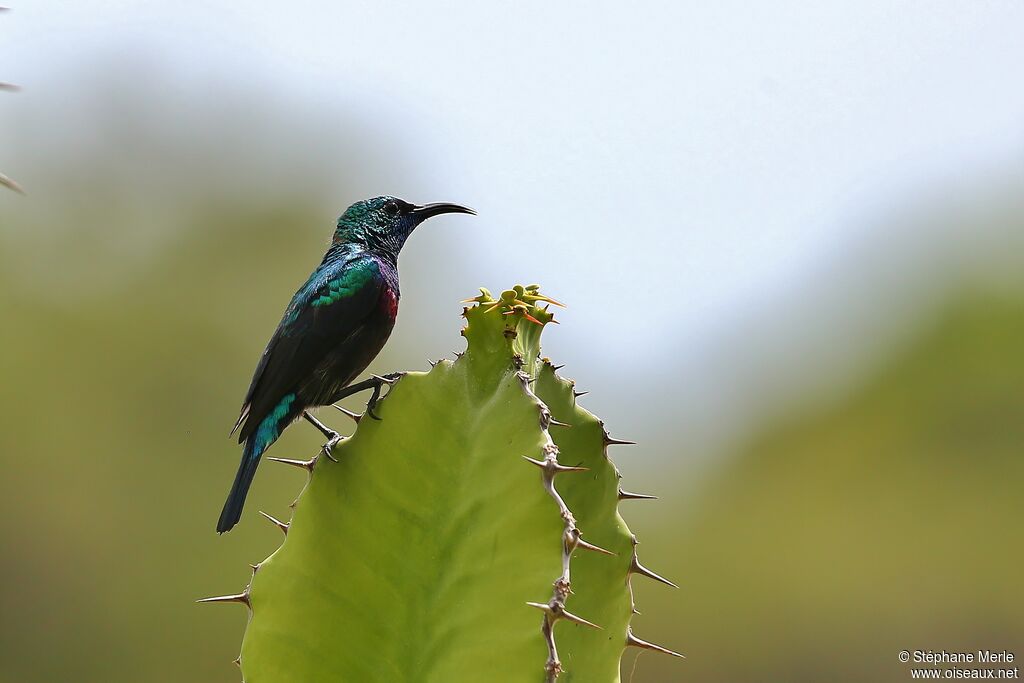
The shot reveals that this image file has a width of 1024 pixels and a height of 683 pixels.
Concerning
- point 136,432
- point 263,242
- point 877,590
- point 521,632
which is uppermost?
point 263,242

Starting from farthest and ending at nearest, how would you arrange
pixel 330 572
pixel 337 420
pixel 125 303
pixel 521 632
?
pixel 125 303
pixel 337 420
pixel 330 572
pixel 521 632

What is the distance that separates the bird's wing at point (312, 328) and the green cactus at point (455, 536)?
3.98 ft

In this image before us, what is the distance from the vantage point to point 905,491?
1884cm

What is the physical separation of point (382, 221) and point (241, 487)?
4.51 feet

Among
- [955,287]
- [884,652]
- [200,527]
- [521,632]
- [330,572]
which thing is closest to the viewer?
[521,632]

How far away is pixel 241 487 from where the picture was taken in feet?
11.4

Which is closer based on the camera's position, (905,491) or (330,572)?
(330,572)

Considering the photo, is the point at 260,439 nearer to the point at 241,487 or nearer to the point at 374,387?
the point at 241,487

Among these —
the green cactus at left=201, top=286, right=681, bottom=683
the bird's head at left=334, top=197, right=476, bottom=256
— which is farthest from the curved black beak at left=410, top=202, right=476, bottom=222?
the green cactus at left=201, top=286, right=681, bottom=683

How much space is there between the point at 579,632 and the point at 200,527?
16.1m

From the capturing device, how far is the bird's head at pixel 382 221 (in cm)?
433

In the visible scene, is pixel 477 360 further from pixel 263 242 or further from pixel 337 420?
pixel 263 242

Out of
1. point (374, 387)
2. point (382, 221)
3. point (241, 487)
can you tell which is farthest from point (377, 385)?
point (382, 221)

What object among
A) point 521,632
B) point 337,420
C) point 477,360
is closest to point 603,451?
point 477,360
